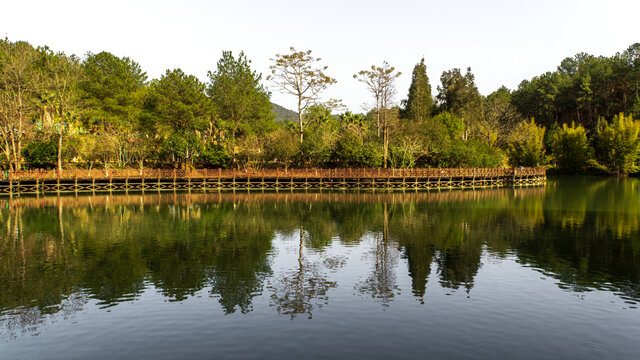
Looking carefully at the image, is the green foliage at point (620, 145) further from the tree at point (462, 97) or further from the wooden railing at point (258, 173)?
the wooden railing at point (258, 173)

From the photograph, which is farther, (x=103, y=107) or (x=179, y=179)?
(x=103, y=107)

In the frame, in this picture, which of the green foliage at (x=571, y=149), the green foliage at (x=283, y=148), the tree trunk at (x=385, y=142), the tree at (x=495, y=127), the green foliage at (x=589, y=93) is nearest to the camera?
the green foliage at (x=283, y=148)

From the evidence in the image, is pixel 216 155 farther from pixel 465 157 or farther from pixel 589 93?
pixel 589 93

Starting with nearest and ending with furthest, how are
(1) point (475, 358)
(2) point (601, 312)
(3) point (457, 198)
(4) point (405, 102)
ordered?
(1) point (475, 358), (2) point (601, 312), (3) point (457, 198), (4) point (405, 102)

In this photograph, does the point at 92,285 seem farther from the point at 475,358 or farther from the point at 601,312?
the point at 601,312

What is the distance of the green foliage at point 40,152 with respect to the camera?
217 ft

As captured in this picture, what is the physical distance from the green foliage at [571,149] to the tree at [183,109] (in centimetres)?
7737

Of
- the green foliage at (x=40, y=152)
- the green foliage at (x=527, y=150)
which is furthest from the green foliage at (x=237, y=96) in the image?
the green foliage at (x=527, y=150)

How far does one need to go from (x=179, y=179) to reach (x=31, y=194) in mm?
18126

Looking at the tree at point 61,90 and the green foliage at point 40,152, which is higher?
the tree at point 61,90

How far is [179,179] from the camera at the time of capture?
2542 inches

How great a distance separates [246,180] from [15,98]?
34.0 meters

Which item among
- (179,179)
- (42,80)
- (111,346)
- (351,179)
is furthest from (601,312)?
(42,80)

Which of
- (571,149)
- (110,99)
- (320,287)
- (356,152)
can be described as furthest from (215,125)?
(571,149)
